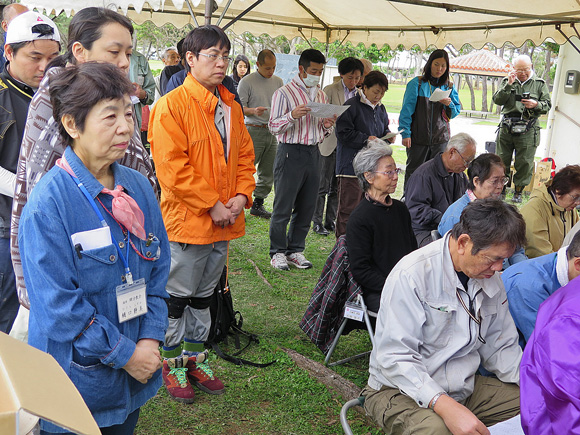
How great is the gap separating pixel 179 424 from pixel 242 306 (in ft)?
5.59

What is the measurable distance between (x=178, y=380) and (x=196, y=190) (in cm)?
108

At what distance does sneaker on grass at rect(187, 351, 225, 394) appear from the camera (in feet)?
10.7

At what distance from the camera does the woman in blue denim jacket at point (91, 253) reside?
1.60 metres

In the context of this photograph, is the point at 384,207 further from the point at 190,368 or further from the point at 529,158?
the point at 529,158

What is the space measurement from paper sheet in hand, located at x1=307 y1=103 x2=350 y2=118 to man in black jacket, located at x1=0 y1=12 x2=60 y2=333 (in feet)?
9.78

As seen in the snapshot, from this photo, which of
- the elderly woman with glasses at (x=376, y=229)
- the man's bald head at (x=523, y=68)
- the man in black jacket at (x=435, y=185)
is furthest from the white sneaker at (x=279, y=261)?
the man's bald head at (x=523, y=68)

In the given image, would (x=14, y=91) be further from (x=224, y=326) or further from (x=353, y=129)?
(x=353, y=129)

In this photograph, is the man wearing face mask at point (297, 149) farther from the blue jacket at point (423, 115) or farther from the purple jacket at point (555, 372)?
the purple jacket at point (555, 372)

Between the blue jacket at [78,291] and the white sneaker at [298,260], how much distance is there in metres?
3.92

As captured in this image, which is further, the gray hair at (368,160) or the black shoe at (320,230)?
the black shoe at (320,230)

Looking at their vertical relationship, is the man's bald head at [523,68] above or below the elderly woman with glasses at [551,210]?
above

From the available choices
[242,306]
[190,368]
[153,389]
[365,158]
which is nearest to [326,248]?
[242,306]

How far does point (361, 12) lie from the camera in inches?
287

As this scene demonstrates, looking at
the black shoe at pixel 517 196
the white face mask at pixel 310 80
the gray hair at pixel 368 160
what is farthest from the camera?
the black shoe at pixel 517 196
